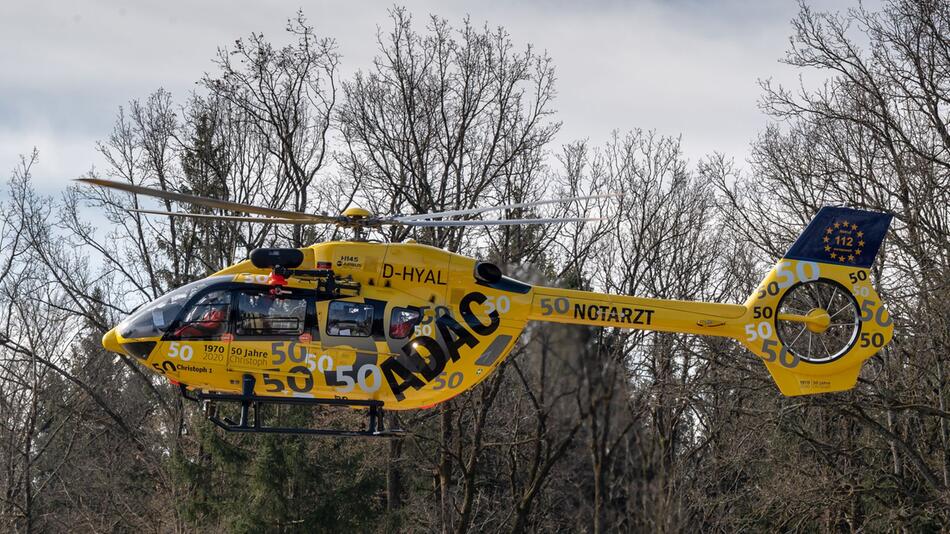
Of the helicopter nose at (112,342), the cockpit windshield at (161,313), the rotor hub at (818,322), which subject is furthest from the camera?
the rotor hub at (818,322)

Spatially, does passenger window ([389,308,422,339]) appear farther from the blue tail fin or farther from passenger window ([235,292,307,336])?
the blue tail fin

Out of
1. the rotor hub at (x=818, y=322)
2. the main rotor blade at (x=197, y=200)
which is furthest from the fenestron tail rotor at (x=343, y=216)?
the rotor hub at (x=818, y=322)

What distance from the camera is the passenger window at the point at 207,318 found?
1352cm

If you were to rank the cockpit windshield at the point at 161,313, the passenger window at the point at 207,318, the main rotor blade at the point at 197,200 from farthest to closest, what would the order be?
the cockpit windshield at the point at 161,313 < the passenger window at the point at 207,318 < the main rotor blade at the point at 197,200

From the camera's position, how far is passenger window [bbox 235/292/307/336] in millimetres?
13469

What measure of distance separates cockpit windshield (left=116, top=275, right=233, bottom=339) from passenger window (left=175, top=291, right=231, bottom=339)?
17 centimetres

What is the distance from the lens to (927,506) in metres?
21.2

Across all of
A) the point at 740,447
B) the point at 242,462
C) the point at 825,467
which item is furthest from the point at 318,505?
the point at 825,467

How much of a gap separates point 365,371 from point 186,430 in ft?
62.5

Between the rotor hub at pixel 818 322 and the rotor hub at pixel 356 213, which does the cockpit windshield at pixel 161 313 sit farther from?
the rotor hub at pixel 818 322

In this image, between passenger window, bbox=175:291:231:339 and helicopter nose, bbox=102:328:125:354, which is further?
helicopter nose, bbox=102:328:125:354

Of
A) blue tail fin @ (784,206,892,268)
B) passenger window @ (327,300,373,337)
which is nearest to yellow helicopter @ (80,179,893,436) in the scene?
passenger window @ (327,300,373,337)

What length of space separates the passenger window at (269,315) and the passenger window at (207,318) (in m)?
0.21

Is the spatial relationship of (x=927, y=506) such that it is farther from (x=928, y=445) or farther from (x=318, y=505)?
(x=318, y=505)
